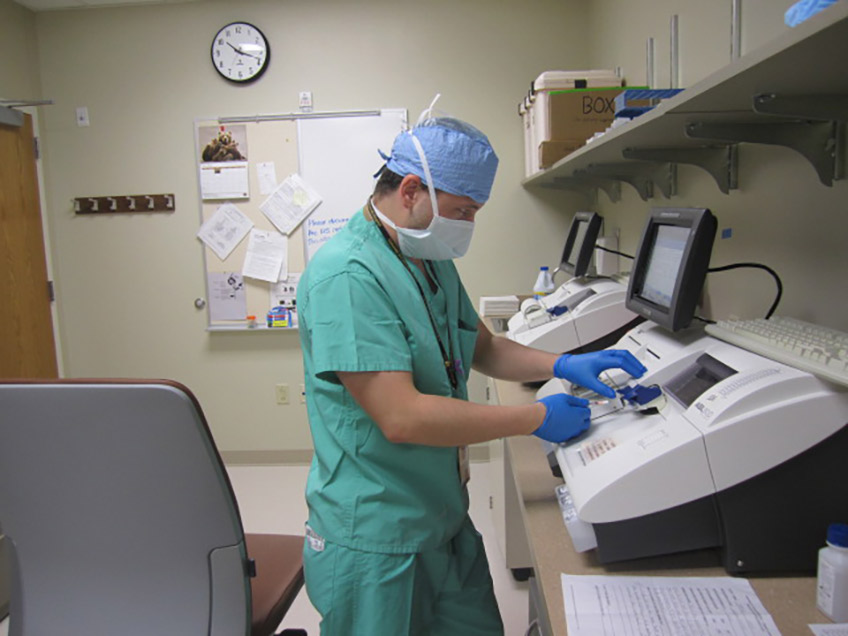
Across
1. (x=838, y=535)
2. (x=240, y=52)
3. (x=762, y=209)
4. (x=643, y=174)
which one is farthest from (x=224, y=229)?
(x=838, y=535)

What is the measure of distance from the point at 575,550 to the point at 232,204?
110 inches

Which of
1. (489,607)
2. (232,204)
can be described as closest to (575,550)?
(489,607)

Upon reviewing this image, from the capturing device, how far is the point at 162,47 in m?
3.10

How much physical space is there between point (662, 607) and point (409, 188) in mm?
802

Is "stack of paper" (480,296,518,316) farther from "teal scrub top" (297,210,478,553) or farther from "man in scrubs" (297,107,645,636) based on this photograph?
"teal scrub top" (297,210,478,553)

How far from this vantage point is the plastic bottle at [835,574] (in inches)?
27.7

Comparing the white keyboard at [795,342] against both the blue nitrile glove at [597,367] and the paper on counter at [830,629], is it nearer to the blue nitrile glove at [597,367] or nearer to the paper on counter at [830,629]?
the blue nitrile glove at [597,367]

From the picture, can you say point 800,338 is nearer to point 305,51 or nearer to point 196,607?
point 196,607

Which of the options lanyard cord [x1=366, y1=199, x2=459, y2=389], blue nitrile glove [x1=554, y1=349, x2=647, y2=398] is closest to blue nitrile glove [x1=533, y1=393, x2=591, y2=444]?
blue nitrile glove [x1=554, y1=349, x2=647, y2=398]

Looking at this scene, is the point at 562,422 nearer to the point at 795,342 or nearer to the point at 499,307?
the point at 795,342

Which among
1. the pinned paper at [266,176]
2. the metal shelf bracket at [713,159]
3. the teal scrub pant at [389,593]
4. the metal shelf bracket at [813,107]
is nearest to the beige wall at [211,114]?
the pinned paper at [266,176]

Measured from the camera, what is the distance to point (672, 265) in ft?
3.94

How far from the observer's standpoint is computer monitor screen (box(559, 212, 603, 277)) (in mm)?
1984

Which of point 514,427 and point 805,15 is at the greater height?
point 805,15
